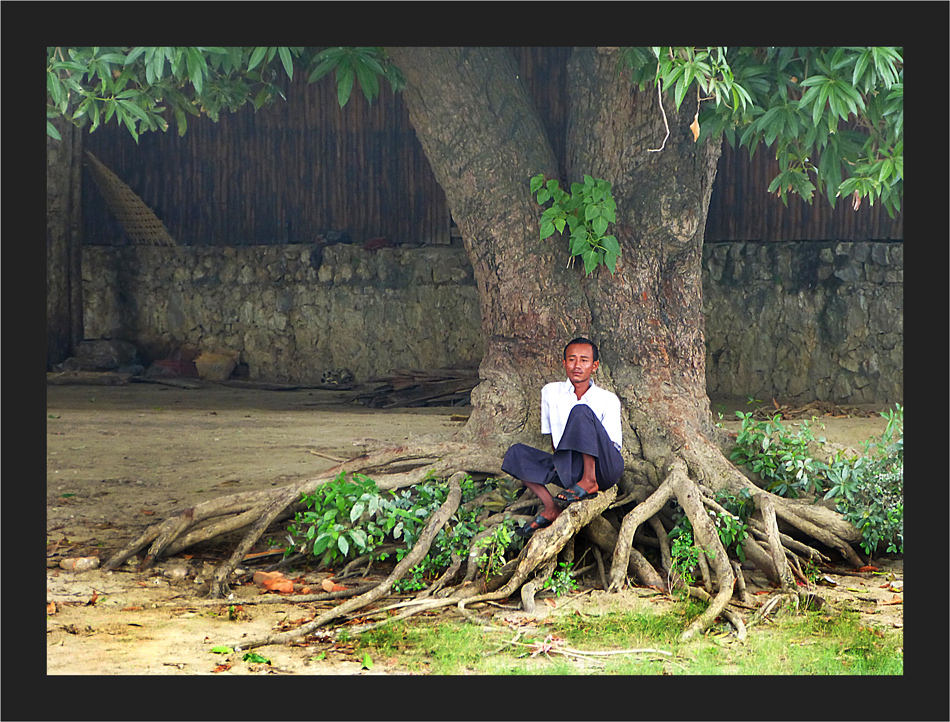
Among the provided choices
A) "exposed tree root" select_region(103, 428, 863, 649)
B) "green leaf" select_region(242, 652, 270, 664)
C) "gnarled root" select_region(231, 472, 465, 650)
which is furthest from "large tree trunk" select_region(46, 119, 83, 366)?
"green leaf" select_region(242, 652, 270, 664)

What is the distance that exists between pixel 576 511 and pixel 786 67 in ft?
7.65

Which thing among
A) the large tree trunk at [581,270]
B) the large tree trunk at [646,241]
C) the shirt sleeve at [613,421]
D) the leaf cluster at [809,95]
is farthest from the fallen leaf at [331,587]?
the leaf cluster at [809,95]

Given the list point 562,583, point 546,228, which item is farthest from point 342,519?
point 546,228

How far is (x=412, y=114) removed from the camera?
237 inches

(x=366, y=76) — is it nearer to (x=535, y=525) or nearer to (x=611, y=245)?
(x=611, y=245)

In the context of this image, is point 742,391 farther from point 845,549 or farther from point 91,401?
point 91,401

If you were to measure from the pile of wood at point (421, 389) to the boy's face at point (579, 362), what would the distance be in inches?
210

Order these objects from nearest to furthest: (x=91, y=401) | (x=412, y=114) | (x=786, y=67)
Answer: (x=786, y=67) < (x=412, y=114) < (x=91, y=401)

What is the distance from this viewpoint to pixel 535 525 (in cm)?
522

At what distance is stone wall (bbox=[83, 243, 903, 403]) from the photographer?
35.0 ft

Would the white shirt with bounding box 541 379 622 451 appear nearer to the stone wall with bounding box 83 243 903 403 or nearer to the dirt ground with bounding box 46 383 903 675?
the dirt ground with bounding box 46 383 903 675

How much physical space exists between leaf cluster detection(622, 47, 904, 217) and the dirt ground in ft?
6.81

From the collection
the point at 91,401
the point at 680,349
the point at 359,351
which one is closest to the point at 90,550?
the point at 680,349

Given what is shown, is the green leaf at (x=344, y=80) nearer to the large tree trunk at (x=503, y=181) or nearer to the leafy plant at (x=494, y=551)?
the large tree trunk at (x=503, y=181)
